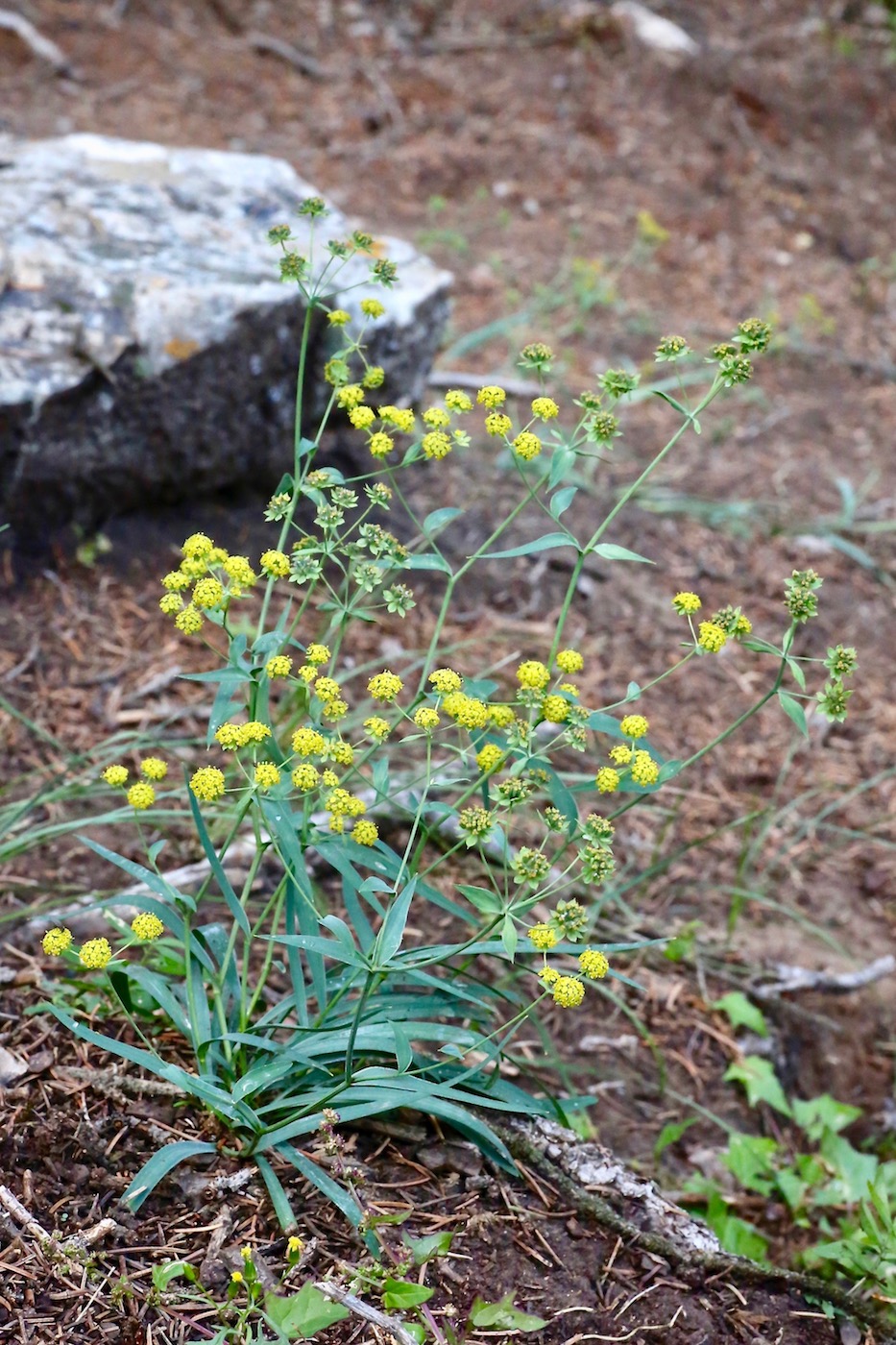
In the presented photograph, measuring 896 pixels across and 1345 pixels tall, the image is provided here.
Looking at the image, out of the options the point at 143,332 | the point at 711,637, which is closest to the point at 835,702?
the point at 711,637

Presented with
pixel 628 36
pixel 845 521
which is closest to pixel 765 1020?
pixel 845 521

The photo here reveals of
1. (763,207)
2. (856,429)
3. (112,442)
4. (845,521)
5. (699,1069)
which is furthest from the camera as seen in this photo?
(763,207)

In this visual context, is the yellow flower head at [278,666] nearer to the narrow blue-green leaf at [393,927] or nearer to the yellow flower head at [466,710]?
the yellow flower head at [466,710]

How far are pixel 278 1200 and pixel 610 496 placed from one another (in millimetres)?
2633

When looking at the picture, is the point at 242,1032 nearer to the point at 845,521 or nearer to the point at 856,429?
the point at 845,521

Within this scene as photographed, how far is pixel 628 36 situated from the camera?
588 cm

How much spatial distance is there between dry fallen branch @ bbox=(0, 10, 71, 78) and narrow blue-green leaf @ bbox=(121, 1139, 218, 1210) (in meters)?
5.02

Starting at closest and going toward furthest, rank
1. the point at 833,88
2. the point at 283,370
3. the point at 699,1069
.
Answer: the point at 699,1069, the point at 283,370, the point at 833,88

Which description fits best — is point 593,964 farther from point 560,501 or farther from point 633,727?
point 560,501

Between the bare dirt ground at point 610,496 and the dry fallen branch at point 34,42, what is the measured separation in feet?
0.15

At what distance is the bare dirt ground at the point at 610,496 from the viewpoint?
162 cm

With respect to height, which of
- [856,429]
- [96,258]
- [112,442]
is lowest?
[856,429]

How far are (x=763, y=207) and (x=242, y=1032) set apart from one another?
5.26m

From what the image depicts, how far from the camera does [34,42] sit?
5066 millimetres
